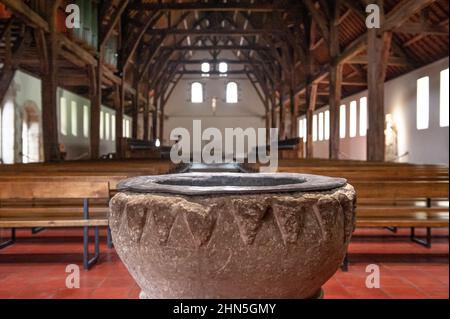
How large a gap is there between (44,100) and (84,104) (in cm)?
1131

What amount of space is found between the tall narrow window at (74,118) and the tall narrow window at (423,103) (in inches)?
502

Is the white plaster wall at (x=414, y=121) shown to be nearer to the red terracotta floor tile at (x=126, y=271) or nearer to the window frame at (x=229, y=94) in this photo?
the red terracotta floor tile at (x=126, y=271)

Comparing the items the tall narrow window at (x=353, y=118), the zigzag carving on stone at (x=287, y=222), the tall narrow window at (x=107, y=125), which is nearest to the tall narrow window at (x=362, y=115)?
the tall narrow window at (x=353, y=118)

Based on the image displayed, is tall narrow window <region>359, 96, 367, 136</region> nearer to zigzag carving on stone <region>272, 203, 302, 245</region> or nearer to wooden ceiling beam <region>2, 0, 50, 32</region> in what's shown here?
wooden ceiling beam <region>2, 0, 50, 32</region>

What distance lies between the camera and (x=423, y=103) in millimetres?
12438

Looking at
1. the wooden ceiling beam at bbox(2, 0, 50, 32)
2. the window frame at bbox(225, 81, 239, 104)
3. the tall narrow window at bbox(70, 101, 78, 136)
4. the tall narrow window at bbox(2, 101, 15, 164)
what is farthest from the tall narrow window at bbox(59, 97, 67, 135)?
the window frame at bbox(225, 81, 239, 104)

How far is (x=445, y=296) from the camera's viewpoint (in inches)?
113

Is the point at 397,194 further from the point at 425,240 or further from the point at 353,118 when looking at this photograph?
the point at 353,118

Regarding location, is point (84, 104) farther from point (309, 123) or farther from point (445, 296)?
point (445, 296)

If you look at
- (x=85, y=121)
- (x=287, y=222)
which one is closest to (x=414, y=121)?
(x=287, y=222)

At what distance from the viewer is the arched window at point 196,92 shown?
2665 centimetres

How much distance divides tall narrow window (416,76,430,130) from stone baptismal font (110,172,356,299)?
11689mm

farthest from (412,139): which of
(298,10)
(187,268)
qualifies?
(187,268)
